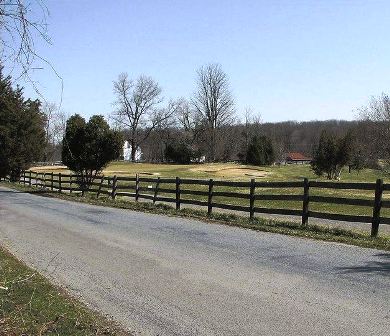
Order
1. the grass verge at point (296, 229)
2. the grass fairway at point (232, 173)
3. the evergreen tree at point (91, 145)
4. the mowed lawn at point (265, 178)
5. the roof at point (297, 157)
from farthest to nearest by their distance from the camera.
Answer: the roof at point (297, 157) → the grass fairway at point (232, 173) → the evergreen tree at point (91, 145) → the mowed lawn at point (265, 178) → the grass verge at point (296, 229)

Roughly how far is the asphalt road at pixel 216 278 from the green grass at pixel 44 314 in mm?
339

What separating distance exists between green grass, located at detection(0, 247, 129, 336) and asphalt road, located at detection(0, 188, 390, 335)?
0.34m

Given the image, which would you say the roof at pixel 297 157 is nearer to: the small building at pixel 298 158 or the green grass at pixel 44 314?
the small building at pixel 298 158

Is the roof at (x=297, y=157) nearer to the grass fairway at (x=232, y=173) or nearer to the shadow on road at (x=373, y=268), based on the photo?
the grass fairway at (x=232, y=173)

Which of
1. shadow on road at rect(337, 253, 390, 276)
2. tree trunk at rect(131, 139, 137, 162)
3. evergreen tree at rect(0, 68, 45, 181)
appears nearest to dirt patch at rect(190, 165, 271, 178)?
evergreen tree at rect(0, 68, 45, 181)

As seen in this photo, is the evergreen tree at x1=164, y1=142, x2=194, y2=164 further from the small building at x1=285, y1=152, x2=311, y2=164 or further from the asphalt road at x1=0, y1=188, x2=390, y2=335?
A: the asphalt road at x1=0, y1=188, x2=390, y2=335

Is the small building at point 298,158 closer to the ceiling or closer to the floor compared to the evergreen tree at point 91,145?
closer to the floor

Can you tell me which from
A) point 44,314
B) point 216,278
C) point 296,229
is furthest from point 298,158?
point 44,314

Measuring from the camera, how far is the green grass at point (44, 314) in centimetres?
454

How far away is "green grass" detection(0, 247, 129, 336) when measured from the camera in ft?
14.9

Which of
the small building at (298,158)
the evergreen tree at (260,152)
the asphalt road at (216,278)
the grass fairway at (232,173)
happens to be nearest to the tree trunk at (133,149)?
the evergreen tree at (260,152)

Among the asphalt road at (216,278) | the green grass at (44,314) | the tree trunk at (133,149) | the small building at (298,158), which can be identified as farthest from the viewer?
the small building at (298,158)

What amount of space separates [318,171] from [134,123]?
178ft

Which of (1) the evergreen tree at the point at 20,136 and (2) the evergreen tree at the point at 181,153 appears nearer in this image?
(1) the evergreen tree at the point at 20,136
